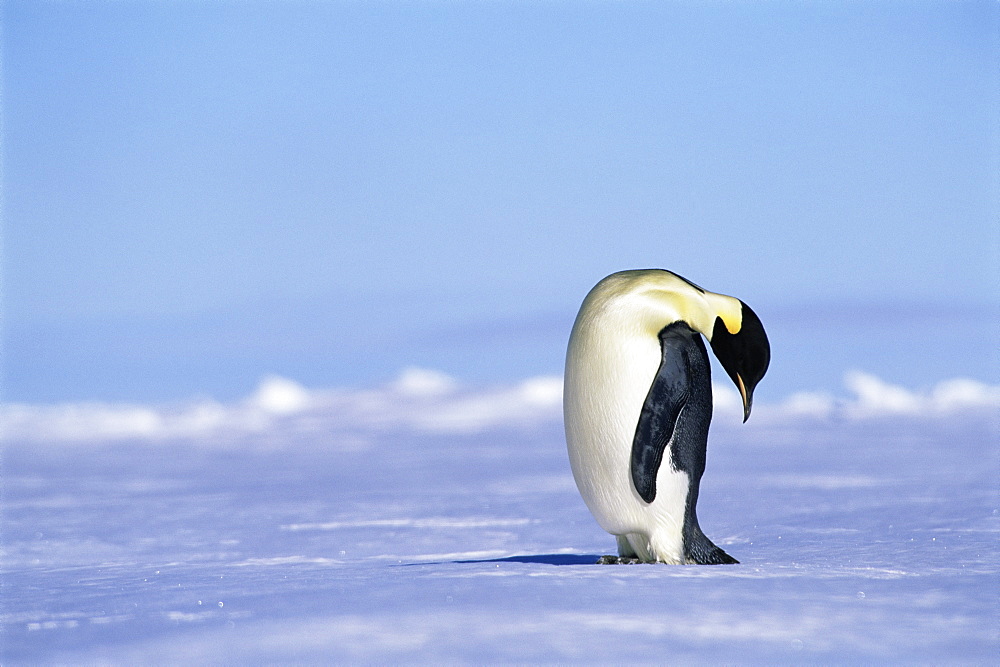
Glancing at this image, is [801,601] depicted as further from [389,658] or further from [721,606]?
[389,658]

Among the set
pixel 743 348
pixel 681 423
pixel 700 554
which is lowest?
pixel 700 554

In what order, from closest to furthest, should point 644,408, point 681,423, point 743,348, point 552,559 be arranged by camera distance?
point 644,408 → point 681,423 → point 743,348 → point 552,559

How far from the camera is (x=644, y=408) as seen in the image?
16.2 feet

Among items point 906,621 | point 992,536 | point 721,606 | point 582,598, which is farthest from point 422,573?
point 992,536

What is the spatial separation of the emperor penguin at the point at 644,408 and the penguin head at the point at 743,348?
0.05m

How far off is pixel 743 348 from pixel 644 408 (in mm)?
726

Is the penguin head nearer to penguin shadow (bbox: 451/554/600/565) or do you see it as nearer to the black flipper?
the black flipper

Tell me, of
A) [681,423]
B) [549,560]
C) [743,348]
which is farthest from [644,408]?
[549,560]

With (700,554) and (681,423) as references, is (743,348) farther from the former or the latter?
(700,554)

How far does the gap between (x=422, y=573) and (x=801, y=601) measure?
59.6 inches

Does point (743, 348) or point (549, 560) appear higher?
point (743, 348)

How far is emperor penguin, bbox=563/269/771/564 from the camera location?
4.96m

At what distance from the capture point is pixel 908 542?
5918 millimetres

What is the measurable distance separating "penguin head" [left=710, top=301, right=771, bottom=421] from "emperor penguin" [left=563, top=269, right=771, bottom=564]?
49 millimetres
